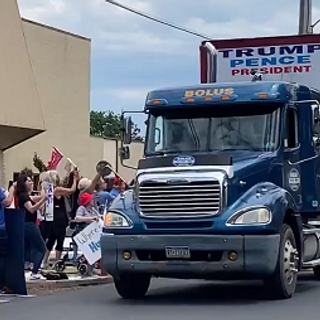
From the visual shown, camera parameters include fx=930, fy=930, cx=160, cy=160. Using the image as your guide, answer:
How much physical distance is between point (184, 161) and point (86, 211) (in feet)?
13.6

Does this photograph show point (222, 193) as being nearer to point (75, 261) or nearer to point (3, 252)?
point (3, 252)

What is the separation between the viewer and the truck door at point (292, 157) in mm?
13273

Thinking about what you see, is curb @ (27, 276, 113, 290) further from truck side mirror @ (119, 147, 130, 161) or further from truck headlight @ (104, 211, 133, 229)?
truck headlight @ (104, 211, 133, 229)

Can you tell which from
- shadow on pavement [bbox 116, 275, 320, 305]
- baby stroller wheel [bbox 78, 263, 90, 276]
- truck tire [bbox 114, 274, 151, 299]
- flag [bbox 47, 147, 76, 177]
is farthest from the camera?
flag [bbox 47, 147, 76, 177]

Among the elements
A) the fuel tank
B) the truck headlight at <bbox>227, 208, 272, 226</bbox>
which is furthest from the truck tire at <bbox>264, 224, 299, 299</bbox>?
the fuel tank

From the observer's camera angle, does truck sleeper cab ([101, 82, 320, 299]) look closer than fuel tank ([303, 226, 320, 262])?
Yes

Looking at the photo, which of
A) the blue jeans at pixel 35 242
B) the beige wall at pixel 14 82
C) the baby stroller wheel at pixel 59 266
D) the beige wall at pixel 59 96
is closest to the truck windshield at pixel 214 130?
the blue jeans at pixel 35 242

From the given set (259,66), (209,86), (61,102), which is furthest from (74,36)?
(209,86)

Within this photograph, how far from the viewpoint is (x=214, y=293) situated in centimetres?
1391

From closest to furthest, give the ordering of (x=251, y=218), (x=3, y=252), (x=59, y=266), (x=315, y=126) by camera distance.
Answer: (x=251, y=218)
(x=3, y=252)
(x=315, y=126)
(x=59, y=266)

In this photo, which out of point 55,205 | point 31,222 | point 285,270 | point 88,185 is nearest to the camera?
point 285,270

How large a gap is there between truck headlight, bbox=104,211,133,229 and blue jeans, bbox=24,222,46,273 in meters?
2.47

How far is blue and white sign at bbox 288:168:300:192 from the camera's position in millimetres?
13387

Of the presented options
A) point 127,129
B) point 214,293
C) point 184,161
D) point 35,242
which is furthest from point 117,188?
point 184,161
